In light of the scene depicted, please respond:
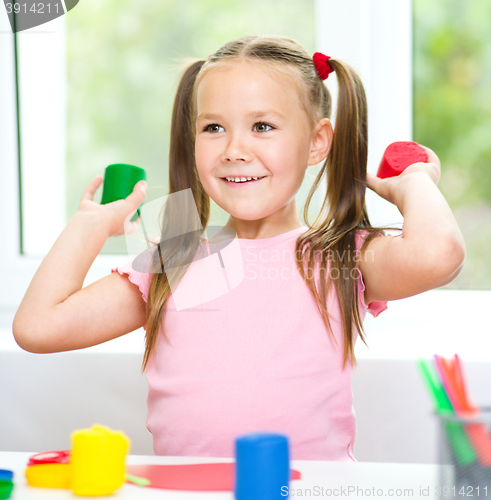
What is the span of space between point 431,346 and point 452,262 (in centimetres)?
39

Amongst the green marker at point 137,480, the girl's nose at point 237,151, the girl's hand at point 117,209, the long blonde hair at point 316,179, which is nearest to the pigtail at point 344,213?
the long blonde hair at point 316,179

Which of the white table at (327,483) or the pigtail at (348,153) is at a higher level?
the pigtail at (348,153)

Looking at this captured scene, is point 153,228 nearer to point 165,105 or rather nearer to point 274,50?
point 274,50

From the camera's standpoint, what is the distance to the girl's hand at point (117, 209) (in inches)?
34.2

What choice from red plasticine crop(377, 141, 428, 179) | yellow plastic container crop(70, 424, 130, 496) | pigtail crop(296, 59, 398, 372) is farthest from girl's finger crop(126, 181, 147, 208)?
yellow plastic container crop(70, 424, 130, 496)

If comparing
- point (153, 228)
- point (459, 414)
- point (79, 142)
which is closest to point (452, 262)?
point (459, 414)

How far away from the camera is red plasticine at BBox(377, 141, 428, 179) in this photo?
0.86 metres

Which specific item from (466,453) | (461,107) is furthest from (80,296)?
(461,107)

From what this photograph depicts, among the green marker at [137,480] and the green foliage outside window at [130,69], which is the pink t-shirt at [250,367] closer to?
the green marker at [137,480]

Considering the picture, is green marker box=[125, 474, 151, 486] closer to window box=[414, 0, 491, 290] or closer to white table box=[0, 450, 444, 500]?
white table box=[0, 450, 444, 500]

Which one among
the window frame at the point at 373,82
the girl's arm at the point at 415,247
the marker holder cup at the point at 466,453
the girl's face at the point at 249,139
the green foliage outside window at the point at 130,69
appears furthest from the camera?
the green foliage outside window at the point at 130,69

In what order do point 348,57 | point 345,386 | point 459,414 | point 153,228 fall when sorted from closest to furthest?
point 459,414 → point 345,386 → point 153,228 → point 348,57

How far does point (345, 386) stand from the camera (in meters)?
0.82

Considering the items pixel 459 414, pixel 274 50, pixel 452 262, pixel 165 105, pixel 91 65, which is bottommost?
pixel 459 414
